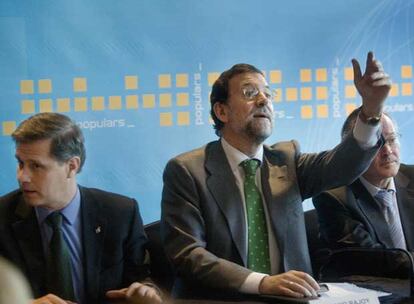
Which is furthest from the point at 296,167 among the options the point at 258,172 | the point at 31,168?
the point at 31,168

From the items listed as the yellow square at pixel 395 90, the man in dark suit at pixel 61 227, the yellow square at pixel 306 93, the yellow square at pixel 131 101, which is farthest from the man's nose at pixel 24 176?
Answer: the yellow square at pixel 395 90

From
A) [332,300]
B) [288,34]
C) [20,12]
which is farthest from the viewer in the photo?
[288,34]

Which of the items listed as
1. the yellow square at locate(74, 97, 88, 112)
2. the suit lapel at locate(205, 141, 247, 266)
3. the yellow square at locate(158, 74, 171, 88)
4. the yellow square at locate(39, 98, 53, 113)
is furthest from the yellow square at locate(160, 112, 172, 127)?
the suit lapel at locate(205, 141, 247, 266)

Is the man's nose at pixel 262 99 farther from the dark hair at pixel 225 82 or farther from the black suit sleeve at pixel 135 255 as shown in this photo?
the black suit sleeve at pixel 135 255

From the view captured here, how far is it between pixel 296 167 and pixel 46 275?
3.30ft

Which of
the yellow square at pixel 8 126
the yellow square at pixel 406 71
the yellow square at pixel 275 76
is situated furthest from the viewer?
the yellow square at pixel 406 71

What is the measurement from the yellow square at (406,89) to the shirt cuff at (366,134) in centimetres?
105

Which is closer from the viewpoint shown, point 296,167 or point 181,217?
point 181,217

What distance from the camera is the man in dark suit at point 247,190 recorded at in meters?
1.88

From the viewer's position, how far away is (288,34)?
2828mm

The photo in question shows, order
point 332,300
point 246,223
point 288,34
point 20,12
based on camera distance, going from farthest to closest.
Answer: point 288,34 < point 20,12 < point 246,223 < point 332,300

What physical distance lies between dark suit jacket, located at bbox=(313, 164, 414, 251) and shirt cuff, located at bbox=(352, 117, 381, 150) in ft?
1.04

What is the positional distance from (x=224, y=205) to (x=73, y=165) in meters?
0.57

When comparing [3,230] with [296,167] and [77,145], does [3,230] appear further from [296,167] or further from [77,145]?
[296,167]
